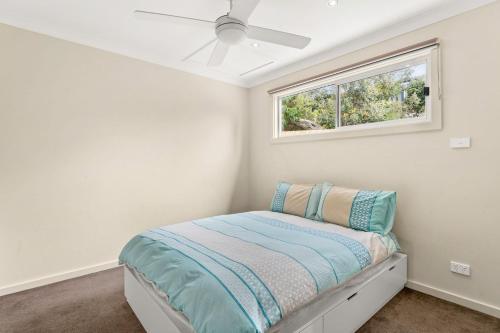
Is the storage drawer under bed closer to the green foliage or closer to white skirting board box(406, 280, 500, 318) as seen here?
white skirting board box(406, 280, 500, 318)

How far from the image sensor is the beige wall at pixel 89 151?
7.65 ft

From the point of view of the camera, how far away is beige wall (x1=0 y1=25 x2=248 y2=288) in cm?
233

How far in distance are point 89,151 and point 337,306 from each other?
2669 millimetres

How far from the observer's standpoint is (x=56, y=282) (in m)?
2.51

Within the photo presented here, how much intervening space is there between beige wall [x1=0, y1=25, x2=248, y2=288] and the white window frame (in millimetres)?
1388

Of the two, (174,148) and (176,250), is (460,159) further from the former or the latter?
(174,148)

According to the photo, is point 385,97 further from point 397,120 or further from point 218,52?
point 218,52

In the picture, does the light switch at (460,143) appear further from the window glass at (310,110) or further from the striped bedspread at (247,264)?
the window glass at (310,110)

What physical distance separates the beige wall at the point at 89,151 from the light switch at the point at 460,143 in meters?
2.69

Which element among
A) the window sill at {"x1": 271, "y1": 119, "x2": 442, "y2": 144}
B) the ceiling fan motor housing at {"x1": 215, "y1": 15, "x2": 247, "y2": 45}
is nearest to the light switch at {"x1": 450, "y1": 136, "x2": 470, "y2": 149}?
the window sill at {"x1": 271, "y1": 119, "x2": 442, "y2": 144}

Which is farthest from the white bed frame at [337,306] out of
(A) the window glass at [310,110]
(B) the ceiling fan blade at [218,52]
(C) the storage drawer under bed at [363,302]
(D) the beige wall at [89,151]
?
(B) the ceiling fan blade at [218,52]

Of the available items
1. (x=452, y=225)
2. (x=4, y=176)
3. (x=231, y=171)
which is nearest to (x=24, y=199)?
(x=4, y=176)

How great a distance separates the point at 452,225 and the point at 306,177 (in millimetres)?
1534

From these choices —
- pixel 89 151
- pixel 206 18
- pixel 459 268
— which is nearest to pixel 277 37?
pixel 206 18
